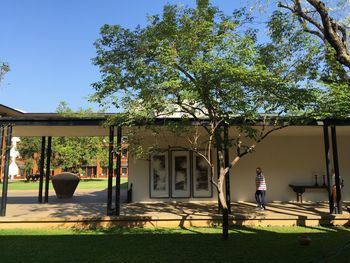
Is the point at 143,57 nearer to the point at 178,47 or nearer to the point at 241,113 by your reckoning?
the point at 178,47

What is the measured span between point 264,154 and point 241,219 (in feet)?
18.5

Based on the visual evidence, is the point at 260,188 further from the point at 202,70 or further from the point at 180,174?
the point at 202,70

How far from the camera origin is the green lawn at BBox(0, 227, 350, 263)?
291 inches

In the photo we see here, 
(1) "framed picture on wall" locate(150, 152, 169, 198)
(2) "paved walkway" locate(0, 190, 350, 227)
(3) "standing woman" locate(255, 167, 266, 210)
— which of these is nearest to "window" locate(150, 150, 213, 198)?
(1) "framed picture on wall" locate(150, 152, 169, 198)

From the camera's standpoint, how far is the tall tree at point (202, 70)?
770 centimetres

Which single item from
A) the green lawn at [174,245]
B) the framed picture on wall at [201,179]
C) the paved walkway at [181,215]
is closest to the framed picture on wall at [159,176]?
the framed picture on wall at [201,179]

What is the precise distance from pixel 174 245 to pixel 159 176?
7409 millimetres

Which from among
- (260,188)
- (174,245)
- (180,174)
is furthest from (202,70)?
(180,174)

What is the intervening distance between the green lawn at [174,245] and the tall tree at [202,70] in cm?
105

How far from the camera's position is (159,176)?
15867 millimetres

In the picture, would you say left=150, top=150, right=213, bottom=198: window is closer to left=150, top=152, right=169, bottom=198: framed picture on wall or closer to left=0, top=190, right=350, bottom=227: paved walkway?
left=150, top=152, right=169, bottom=198: framed picture on wall

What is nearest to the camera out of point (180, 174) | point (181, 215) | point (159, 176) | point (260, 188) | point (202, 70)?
point (202, 70)

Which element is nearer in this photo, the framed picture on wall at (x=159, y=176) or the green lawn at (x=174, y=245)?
the green lawn at (x=174, y=245)

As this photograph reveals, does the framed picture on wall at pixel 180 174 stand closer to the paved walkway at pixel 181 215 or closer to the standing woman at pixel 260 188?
the paved walkway at pixel 181 215
